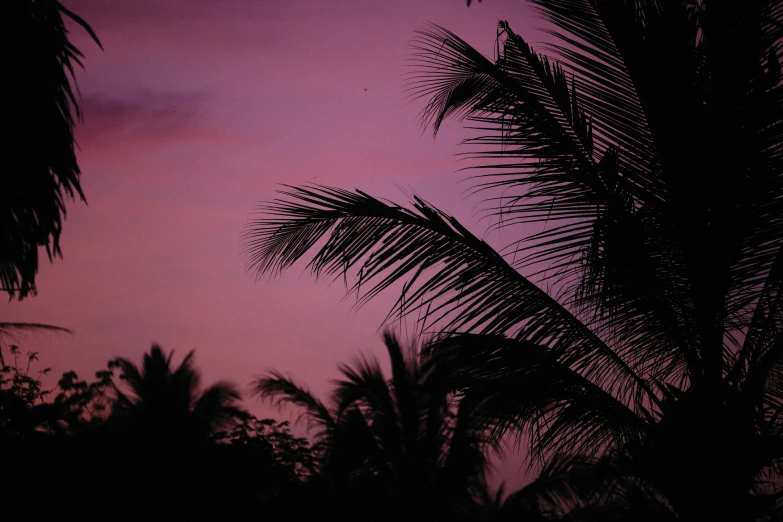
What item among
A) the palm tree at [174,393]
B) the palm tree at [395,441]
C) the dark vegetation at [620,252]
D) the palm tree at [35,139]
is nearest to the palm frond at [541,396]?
the dark vegetation at [620,252]

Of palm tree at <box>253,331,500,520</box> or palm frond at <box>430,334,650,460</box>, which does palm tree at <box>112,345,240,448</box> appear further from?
palm frond at <box>430,334,650,460</box>

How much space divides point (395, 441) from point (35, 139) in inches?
417

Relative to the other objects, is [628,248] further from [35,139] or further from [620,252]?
[35,139]

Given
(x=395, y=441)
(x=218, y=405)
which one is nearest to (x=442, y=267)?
(x=395, y=441)

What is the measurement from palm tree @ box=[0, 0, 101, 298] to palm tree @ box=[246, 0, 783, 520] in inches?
67.7

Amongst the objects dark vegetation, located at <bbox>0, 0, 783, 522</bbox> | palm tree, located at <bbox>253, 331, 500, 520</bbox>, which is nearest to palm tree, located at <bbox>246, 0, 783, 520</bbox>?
dark vegetation, located at <bbox>0, 0, 783, 522</bbox>

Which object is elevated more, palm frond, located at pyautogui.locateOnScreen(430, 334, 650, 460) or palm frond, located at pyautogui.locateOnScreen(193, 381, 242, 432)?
palm frond, located at pyautogui.locateOnScreen(193, 381, 242, 432)

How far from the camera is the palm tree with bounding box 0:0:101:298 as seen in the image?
2.35m

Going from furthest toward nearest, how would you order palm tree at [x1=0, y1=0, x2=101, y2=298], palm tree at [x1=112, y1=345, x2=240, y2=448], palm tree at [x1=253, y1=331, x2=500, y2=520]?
palm tree at [x1=112, y1=345, x2=240, y2=448]
palm tree at [x1=253, y1=331, x2=500, y2=520]
palm tree at [x1=0, y1=0, x2=101, y2=298]

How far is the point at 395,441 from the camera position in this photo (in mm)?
12172

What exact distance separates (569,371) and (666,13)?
226 cm

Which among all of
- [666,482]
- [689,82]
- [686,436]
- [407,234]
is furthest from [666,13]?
[666,482]

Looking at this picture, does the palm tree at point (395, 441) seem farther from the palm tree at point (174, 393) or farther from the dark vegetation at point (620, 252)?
the dark vegetation at point (620, 252)

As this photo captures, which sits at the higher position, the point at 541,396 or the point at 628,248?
the point at 628,248
